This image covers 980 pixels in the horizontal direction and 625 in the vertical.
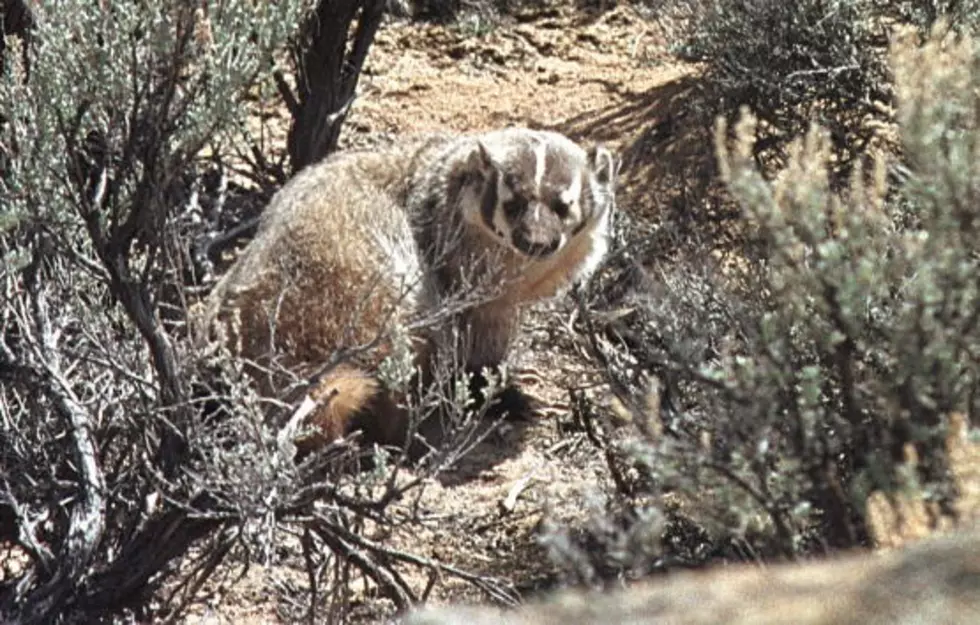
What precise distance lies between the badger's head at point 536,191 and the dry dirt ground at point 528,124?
32 centimetres

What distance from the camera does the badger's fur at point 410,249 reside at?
6.55 metres

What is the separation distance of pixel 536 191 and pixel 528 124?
229cm

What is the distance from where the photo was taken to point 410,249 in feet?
23.1

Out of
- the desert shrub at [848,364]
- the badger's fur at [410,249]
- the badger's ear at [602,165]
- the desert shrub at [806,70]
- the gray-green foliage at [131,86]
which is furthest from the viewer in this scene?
the desert shrub at [806,70]

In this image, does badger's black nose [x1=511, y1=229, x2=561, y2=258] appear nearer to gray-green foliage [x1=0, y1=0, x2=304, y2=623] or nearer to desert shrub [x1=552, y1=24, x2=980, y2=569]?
gray-green foliage [x1=0, y1=0, x2=304, y2=623]

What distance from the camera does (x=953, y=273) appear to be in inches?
124

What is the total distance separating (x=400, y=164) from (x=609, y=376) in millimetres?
2131

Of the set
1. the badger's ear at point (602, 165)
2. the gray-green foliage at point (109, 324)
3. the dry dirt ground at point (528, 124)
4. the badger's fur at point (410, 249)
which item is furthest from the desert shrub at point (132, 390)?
the badger's ear at point (602, 165)

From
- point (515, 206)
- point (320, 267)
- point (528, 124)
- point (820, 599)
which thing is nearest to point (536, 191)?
point (515, 206)

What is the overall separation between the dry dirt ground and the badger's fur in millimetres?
287

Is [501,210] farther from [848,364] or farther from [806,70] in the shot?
[848,364]

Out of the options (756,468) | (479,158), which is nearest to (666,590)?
(756,468)

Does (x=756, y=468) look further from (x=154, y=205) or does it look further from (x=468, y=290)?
(x=468, y=290)

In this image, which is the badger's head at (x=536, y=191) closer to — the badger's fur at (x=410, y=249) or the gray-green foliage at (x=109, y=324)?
the badger's fur at (x=410, y=249)
